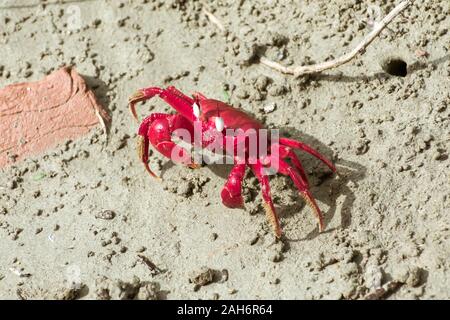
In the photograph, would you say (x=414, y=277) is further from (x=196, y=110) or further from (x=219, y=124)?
(x=196, y=110)

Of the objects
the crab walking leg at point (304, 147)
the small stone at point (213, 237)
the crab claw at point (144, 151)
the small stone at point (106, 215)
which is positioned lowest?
the small stone at point (213, 237)

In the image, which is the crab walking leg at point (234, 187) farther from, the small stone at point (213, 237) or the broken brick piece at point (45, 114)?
the broken brick piece at point (45, 114)

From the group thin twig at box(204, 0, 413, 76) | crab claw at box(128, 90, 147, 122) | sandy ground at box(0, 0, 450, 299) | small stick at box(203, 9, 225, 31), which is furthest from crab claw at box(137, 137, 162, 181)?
small stick at box(203, 9, 225, 31)

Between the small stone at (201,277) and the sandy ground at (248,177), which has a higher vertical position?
the sandy ground at (248,177)

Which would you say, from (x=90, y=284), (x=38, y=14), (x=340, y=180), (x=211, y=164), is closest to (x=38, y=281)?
(x=90, y=284)

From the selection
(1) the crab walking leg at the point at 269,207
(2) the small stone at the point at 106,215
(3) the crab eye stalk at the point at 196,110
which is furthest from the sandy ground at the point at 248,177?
(3) the crab eye stalk at the point at 196,110

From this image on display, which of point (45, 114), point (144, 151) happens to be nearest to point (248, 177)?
point (144, 151)

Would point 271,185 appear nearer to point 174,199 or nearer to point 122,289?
point 174,199
